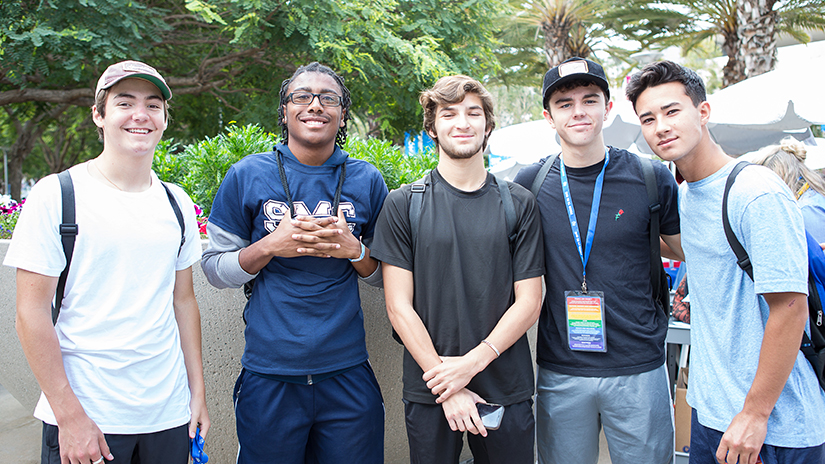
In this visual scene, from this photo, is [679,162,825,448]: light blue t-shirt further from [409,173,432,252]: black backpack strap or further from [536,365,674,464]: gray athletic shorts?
[409,173,432,252]: black backpack strap

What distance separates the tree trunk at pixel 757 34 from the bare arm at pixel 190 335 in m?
13.1

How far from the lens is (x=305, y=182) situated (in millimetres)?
2320

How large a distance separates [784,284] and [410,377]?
1385 mm

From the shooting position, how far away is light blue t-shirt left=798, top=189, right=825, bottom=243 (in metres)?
3.59

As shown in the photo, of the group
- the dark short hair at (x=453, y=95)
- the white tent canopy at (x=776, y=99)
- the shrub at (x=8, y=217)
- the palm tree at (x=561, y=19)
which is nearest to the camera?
the dark short hair at (x=453, y=95)

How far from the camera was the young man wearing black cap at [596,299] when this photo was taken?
229 centimetres

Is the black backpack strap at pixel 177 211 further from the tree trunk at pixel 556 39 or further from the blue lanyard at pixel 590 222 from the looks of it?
the tree trunk at pixel 556 39

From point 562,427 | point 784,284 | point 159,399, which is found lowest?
point 562,427

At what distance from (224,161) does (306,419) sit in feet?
5.91

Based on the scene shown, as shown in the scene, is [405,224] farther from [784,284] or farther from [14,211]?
[14,211]

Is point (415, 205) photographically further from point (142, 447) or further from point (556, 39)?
point (556, 39)

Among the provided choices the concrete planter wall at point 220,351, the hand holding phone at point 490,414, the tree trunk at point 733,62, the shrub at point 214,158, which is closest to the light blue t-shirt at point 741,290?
the hand holding phone at point 490,414

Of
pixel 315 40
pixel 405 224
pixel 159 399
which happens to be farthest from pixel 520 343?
pixel 315 40

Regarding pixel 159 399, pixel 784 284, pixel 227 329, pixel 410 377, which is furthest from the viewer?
pixel 227 329
